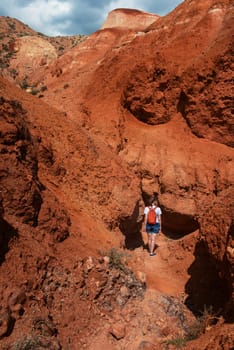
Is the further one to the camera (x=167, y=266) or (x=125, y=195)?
(x=125, y=195)

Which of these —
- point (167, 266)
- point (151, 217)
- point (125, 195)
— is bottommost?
point (167, 266)

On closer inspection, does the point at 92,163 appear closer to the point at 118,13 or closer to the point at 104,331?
the point at 104,331

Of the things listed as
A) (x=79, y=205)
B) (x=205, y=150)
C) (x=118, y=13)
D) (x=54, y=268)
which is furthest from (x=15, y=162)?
(x=118, y=13)

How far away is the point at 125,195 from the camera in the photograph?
8688mm

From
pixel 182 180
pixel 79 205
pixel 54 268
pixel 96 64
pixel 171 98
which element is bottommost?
pixel 54 268

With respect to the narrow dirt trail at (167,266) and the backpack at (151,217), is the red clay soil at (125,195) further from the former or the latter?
the backpack at (151,217)

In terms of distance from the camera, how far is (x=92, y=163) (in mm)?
8406

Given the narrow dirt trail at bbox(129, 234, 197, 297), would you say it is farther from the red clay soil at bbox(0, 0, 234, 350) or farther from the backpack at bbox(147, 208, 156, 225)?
the backpack at bbox(147, 208, 156, 225)

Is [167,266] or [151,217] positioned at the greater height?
[151,217]

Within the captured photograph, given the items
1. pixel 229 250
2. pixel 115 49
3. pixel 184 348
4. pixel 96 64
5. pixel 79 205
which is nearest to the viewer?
pixel 184 348

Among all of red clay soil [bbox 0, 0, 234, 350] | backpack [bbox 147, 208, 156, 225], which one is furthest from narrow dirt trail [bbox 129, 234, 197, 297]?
backpack [bbox 147, 208, 156, 225]

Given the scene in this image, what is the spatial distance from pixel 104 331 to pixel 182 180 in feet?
20.8

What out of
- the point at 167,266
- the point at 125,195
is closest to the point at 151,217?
the point at 125,195

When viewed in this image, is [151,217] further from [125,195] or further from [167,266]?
[167,266]
